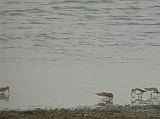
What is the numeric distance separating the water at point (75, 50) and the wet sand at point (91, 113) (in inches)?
19.4

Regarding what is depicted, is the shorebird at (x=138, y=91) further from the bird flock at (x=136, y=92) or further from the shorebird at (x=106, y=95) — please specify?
the shorebird at (x=106, y=95)

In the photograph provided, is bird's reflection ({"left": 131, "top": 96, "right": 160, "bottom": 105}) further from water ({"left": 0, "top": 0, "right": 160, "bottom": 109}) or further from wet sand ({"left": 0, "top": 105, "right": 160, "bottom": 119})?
wet sand ({"left": 0, "top": 105, "right": 160, "bottom": 119})

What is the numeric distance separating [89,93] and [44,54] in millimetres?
3127

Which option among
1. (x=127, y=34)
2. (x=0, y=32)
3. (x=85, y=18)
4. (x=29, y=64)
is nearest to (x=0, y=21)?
(x=0, y=32)

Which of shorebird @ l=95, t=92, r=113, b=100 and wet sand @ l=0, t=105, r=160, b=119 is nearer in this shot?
wet sand @ l=0, t=105, r=160, b=119

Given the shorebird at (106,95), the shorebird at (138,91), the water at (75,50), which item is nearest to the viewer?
the shorebird at (106,95)

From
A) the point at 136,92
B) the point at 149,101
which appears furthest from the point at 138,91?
the point at 149,101

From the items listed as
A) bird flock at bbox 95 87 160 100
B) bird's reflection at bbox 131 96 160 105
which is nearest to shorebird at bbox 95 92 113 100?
bird flock at bbox 95 87 160 100

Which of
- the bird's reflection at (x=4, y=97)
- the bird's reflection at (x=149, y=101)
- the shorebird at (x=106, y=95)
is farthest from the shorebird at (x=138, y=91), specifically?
the bird's reflection at (x=4, y=97)

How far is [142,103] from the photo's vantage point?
815 cm

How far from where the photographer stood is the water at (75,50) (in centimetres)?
872

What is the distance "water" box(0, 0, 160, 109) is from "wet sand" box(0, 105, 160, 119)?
1.61 feet

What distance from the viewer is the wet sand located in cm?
682

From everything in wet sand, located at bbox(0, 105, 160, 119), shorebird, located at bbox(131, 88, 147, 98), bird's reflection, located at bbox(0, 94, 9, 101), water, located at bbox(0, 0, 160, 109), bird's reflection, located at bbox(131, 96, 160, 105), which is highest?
water, located at bbox(0, 0, 160, 109)
